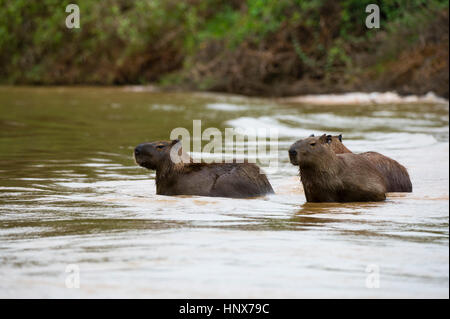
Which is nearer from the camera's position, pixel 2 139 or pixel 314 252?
pixel 314 252

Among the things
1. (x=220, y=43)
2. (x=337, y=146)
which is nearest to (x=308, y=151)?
(x=337, y=146)

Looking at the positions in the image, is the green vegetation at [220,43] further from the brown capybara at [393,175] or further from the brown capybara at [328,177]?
the brown capybara at [328,177]

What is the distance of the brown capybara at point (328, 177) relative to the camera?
7.54m

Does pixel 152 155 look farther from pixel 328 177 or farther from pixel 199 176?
pixel 328 177

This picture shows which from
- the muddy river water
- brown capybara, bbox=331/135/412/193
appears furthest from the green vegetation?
brown capybara, bbox=331/135/412/193

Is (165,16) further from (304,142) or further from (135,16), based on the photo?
(304,142)

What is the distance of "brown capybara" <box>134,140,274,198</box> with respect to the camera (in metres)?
7.75

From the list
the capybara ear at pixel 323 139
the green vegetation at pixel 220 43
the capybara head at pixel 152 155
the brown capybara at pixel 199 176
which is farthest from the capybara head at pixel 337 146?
the green vegetation at pixel 220 43

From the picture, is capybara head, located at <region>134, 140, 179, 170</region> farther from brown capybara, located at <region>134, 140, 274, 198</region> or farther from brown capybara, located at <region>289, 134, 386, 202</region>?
brown capybara, located at <region>289, 134, 386, 202</region>

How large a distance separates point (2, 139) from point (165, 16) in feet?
54.1

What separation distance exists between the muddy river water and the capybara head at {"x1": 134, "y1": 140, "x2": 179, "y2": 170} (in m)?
0.33

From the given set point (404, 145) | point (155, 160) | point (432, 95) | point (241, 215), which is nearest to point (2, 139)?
point (155, 160)
